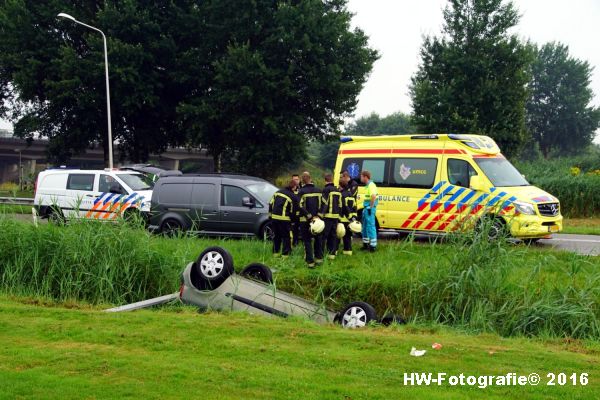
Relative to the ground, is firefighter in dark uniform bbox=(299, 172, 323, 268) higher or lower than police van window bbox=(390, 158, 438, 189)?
lower

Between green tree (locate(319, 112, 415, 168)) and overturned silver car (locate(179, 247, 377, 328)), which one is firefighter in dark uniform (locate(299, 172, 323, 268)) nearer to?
overturned silver car (locate(179, 247, 377, 328))

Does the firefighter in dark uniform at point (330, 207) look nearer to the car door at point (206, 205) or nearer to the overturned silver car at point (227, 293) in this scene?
the overturned silver car at point (227, 293)

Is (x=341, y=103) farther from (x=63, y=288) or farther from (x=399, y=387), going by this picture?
(x=399, y=387)

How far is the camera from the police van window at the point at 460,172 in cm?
1345

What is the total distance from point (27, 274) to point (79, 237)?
102cm

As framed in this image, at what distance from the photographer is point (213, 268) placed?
8742 mm

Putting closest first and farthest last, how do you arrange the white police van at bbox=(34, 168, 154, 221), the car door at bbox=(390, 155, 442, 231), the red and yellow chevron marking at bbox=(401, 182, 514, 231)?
the red and yellow chevron marking at bbox=(401, 182, 514, 231) < the car door at bbox=(390, 155, 442, 231) < the white police van at bbox=(34, 168, 154, 221)

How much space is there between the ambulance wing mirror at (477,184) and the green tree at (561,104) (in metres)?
62.8

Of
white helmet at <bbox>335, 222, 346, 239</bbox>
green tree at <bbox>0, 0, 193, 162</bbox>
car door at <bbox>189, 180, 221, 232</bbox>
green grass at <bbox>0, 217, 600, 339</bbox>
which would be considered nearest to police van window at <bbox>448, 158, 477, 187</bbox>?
green grass at <bbox>0, 217, 600, 339</bbox>

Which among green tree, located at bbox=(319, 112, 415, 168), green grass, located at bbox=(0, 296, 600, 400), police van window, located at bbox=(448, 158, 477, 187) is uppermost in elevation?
green tree, located at bbox=(319, 112, 415, 168)

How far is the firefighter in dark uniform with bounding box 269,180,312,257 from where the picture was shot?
1139 cm

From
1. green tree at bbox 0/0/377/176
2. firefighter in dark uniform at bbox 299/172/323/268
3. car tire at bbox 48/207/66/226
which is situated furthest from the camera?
green tree at bbox 0/0/377/176

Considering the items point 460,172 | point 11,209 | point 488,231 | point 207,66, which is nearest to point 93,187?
point 11,209

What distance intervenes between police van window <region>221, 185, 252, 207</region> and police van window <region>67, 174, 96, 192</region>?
5.19m
